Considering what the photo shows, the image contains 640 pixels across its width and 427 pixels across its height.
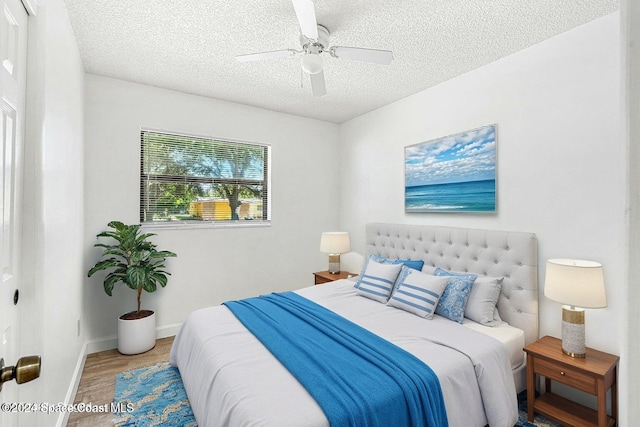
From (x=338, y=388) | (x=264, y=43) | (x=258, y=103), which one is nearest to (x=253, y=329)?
(x=338, y=388)

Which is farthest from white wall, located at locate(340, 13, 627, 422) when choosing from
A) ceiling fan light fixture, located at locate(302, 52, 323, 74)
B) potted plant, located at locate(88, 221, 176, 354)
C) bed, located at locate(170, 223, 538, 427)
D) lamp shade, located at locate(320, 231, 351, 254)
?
potted plant, located at locate(88, 221, 176, 354)

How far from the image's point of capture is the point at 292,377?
5.48 feet

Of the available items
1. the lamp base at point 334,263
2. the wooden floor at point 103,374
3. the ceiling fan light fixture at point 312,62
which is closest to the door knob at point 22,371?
the wooden floor at point 103,374

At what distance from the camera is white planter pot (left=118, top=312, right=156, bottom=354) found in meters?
2.98

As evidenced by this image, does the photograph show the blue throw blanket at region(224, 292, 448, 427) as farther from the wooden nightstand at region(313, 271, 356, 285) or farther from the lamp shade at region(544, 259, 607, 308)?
the wooden nightstand at region(313, 271, 356, 285)

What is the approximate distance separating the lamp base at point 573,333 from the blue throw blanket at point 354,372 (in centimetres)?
105

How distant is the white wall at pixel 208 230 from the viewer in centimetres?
309

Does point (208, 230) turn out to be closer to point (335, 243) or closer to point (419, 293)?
point (335, 243)

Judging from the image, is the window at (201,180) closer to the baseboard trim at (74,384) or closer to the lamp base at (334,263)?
the lamp base at (334,263)

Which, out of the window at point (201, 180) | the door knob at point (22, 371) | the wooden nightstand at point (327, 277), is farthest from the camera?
the wooden nightstand at point (327, 277)

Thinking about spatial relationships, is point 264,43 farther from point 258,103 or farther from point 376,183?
point 376,183

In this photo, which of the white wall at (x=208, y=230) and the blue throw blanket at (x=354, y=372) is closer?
the blue throw blanket at (x=354, y=372)

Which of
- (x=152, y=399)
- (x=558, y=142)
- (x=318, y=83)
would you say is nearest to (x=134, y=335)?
(x=152, y=399)

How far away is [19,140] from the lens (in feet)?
4.42
